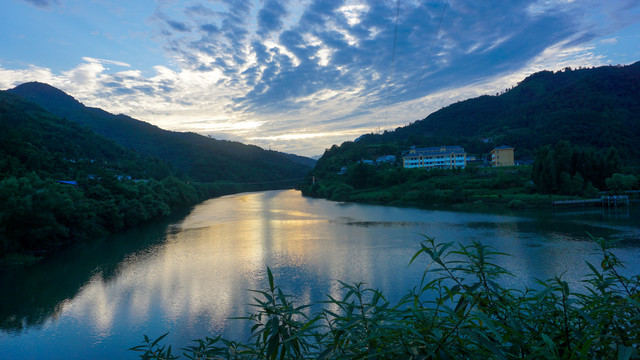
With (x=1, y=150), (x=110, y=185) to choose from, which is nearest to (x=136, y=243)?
(x=110, y=185)

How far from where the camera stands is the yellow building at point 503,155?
35.5m

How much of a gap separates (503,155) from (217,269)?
34.1 metres

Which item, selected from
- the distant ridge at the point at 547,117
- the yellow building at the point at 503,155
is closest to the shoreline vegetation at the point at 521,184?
the yellow building at the point at 503,155

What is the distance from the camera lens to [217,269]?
11.6 metres

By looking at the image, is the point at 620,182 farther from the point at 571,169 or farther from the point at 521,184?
the point at 521,184

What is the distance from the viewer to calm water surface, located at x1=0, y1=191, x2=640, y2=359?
7.44 metres

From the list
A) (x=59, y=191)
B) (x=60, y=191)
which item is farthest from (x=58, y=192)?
(x=60, y=191)

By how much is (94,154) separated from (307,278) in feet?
109

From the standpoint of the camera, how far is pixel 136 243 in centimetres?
1595

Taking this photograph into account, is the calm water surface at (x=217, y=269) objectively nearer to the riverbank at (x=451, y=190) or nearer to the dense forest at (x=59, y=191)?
the dense forest at (x=59, y=191)

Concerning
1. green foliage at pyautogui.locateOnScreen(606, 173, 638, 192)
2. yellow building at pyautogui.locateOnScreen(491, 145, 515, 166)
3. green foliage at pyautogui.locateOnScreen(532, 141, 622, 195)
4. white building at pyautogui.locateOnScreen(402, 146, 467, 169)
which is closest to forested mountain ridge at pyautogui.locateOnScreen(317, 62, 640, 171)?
yellow building at pyautogui.locateOnScreen(491, 145, 515, 166)

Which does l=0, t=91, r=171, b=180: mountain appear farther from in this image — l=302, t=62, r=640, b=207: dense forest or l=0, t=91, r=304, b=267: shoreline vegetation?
l=302, t=62, r=640, b=207: dense forest

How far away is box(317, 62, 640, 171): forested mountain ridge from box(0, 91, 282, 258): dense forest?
29.7 meters

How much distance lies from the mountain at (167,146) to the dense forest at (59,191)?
2157 centimetres
